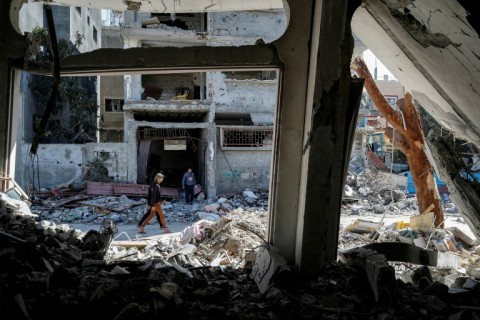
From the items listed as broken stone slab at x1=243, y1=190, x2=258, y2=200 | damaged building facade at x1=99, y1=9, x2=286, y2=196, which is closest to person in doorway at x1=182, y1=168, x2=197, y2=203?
damaged building facade at x1=99, y1=9, x2=286, y2=196

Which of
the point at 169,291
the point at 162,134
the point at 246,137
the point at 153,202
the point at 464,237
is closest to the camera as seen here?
the point at 169,291

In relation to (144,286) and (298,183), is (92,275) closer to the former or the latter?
(144,286)

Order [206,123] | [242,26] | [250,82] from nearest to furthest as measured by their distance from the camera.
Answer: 1. [206,123]
2. [250,82]
3. [242,26]

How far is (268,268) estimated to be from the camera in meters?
4.42

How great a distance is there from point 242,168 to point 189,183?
2.77 m

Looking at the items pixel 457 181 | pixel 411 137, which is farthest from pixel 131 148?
pixel 457 181

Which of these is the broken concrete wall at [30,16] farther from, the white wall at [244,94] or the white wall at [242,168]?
the white wall at [242,168]

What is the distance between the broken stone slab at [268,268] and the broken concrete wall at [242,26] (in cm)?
1500

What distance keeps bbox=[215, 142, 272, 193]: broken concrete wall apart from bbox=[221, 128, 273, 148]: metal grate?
0.96 feet

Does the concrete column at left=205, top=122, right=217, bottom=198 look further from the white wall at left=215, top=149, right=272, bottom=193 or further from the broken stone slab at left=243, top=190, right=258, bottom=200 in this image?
the broken stone slab at left=243, top=190, right=258, bottom=200

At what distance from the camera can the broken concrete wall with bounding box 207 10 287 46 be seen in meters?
18.7

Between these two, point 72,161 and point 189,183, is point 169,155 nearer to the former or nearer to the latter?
point 72,161

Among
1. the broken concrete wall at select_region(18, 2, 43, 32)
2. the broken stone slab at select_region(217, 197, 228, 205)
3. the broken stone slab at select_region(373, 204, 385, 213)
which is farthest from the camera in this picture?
the broken concrete wall at select_region(18, 2, 43, 32)

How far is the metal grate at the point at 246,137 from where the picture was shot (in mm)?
18047
